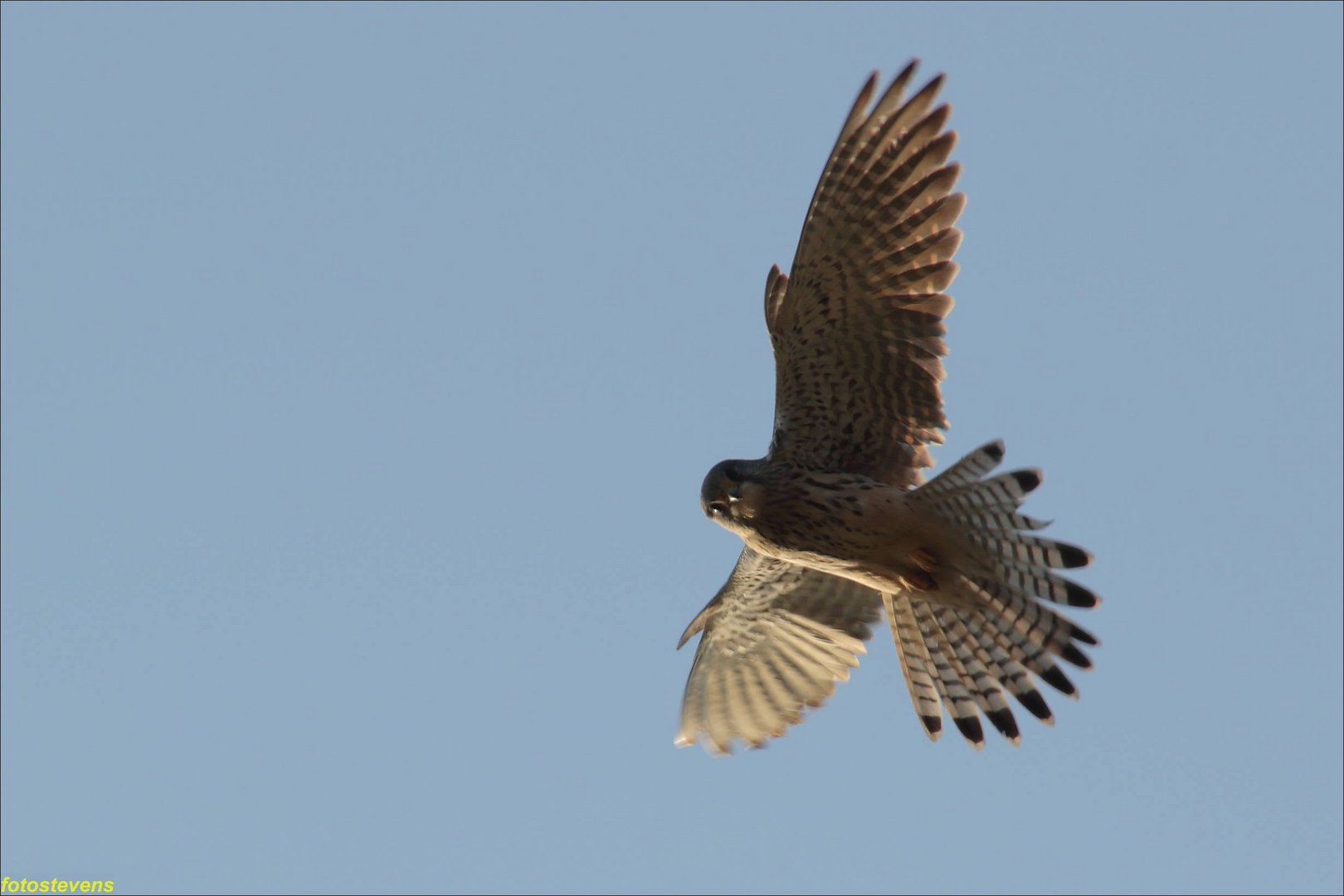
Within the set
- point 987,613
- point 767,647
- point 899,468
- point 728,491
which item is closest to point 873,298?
point 899,468

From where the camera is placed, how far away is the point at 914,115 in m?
9.47

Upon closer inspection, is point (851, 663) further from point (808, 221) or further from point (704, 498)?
point (808, 221)

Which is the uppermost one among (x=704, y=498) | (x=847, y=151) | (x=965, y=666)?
(x=847, y=151)

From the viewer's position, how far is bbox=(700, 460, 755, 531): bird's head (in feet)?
33.0

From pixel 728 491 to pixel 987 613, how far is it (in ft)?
4.86

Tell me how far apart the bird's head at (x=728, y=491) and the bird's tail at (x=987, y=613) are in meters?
0.95

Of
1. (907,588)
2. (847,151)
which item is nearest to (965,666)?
(907,588)

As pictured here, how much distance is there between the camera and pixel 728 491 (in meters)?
10.1

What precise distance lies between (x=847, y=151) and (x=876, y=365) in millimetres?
1100

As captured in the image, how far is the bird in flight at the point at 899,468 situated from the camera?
373 inches

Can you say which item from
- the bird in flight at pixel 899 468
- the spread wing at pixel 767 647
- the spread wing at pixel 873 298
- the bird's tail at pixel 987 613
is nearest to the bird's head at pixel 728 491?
the bird in flight at pixel 899 468

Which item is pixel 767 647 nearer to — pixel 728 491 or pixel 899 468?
pixel 728 491

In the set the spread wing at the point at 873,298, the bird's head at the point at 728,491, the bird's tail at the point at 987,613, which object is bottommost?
the bird's tail at the point at 987,613

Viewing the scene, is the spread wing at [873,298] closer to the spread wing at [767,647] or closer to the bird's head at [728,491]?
the bird's head at [728,491]
